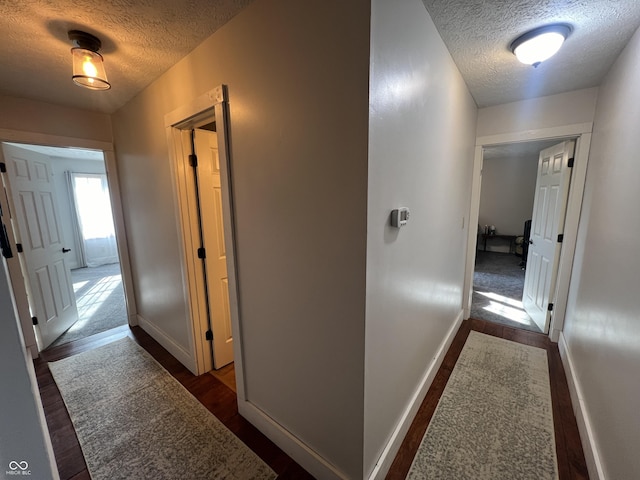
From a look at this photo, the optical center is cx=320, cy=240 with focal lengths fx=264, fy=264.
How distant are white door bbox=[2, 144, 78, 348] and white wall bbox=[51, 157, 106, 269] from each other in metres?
3.01

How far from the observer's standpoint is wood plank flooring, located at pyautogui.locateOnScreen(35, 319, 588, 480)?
149 centimetres

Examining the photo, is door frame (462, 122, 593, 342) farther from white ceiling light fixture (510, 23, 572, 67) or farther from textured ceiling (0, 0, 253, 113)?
textured ceiling (0, 0, 253, 113)

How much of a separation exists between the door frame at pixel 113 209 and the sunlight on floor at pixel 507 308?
14.5 feet

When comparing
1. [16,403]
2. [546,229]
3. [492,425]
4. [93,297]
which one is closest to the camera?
[16,403]

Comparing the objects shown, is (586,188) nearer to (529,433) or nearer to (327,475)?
(529,433)

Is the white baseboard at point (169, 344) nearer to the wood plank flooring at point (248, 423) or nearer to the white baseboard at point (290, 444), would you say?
the wood plank flooring at point (248, 423)

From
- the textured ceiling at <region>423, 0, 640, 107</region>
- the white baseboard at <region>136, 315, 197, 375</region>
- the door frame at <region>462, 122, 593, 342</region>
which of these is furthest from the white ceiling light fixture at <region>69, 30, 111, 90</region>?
the door frame at <region>462, 122, 593, 342</region>

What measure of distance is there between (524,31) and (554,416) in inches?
96.7

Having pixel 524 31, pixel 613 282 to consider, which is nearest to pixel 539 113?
pixel 524 31

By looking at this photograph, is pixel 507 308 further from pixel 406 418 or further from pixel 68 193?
pixel 68 193

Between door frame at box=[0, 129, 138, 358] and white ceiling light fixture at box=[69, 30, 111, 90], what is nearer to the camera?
white ceiling light fixture at box=[69, 30, 111, 90]

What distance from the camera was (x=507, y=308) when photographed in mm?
3467

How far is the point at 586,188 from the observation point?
2.35 m

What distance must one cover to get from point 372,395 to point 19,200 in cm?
358
